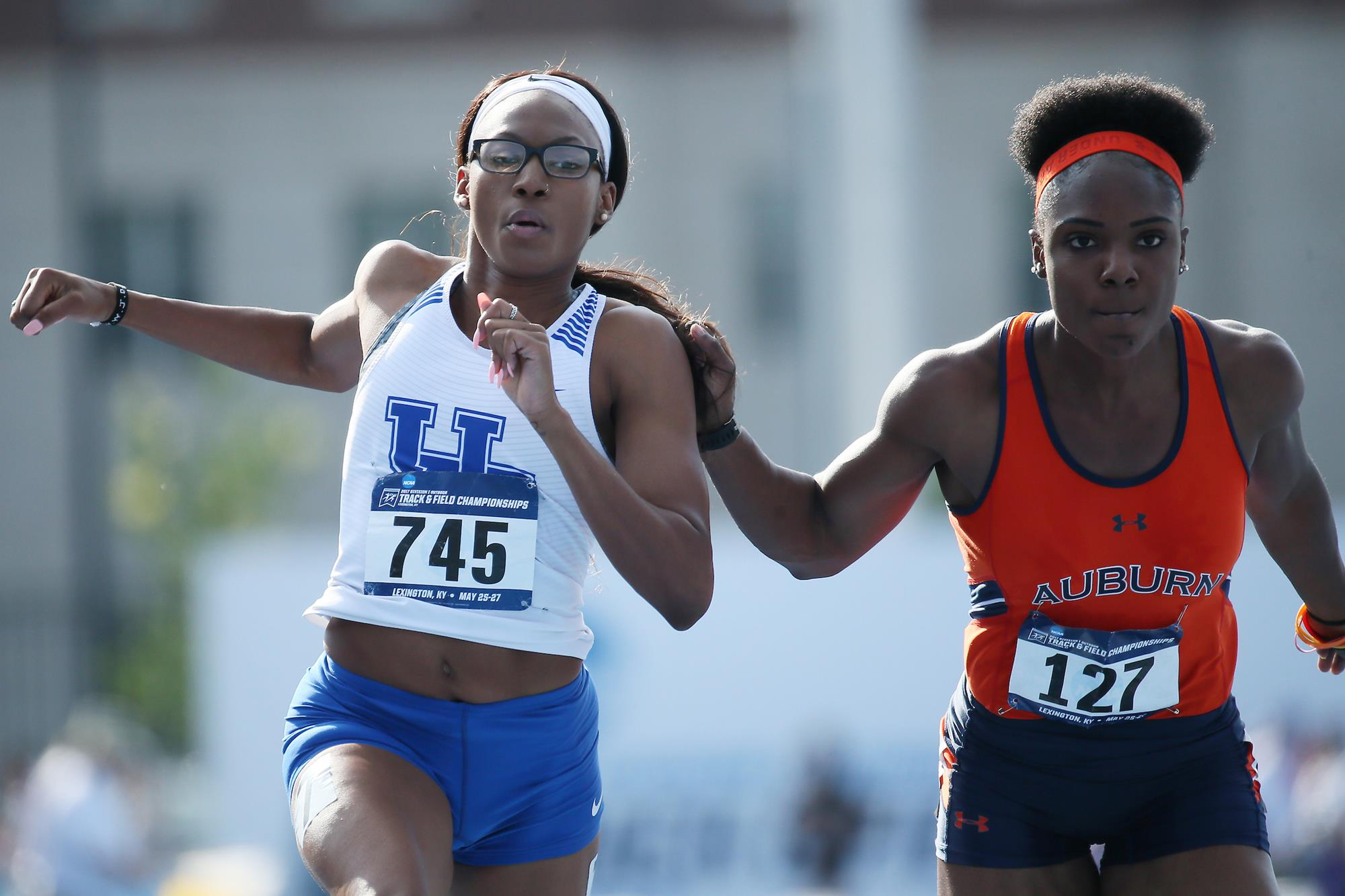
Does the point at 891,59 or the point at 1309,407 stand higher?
the point at 891,59

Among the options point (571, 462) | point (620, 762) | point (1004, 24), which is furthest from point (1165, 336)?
point (1004, 24)

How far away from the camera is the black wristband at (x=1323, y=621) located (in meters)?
3.65

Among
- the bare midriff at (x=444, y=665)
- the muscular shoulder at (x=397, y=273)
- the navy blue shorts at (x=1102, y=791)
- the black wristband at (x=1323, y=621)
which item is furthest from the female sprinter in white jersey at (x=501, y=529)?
the black wristband at (x=1323, y=621)

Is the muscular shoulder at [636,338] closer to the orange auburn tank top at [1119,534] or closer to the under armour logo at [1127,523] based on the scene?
the orange auburn tank top at [1119,534]

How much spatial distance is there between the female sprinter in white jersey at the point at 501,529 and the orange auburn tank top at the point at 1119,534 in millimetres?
670

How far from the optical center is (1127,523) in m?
3.02

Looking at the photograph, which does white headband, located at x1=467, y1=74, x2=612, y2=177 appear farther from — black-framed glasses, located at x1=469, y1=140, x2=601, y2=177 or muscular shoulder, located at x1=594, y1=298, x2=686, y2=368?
muscular shoulder, located at x1=594, y1=298, x2=686, y2=368

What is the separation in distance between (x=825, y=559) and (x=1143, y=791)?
888 mm

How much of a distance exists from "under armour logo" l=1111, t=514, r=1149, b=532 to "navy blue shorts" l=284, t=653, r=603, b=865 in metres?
1.17

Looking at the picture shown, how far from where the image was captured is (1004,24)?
62.4 ft

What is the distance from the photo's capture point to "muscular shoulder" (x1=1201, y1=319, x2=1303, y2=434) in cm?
310

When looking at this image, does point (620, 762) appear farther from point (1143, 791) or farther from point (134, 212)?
point (134, 212)

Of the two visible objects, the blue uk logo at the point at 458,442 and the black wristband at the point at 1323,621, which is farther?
the black wristband at the point at 1323,621

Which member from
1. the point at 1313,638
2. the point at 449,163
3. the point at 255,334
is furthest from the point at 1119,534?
the point at 449,163
